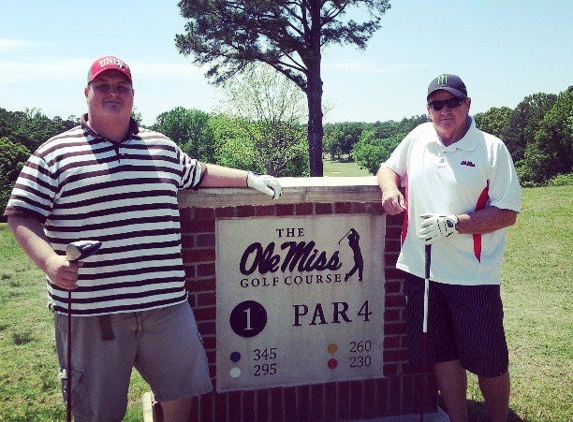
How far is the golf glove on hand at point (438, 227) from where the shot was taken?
9.23 ft

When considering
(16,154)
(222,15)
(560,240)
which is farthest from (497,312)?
(16,154)

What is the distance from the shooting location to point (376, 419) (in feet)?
12.0

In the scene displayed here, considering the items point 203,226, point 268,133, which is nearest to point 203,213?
point 203,226

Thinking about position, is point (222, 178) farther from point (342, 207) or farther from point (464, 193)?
point (464, 193)

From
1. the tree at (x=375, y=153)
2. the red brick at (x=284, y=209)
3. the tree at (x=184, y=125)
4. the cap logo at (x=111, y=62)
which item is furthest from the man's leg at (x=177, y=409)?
the tree at (x=375, y=153)

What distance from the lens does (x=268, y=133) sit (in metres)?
44.8

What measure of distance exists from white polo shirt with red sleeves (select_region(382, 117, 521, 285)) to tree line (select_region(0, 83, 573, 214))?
64.8 ft

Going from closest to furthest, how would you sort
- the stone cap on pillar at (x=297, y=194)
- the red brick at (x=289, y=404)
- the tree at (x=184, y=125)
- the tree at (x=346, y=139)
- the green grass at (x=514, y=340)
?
the stone cap on pillar at (x=297, y=194), the red brick at (x=289, y=404), the green grass at (x=514, y=340), the tree at (x=184, y=125), the tree at (x=346, y=139)

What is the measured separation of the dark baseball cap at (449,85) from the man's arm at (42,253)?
1915mm

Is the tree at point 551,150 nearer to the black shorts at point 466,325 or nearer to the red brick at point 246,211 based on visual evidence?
the black shorts at point 466,325

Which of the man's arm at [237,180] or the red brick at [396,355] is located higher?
the man's arm at [237,180]

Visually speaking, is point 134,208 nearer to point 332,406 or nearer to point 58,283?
point 58,283

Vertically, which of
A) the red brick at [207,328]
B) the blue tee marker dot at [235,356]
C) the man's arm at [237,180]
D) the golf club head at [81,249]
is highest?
the man's arm at [237,180]

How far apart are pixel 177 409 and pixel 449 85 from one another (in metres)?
2.11
